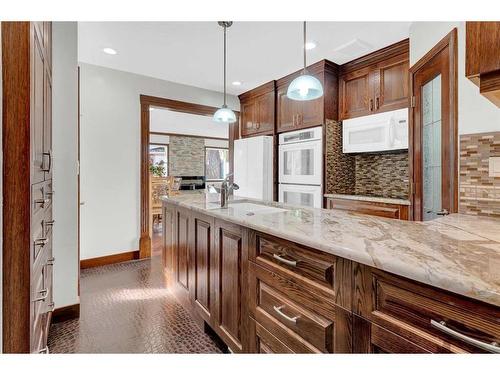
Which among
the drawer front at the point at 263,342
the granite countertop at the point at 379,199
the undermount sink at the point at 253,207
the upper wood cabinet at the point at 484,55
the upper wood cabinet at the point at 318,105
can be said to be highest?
the upper wood cabinet at the point at 318,105

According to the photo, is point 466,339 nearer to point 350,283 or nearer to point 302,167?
point 350,283

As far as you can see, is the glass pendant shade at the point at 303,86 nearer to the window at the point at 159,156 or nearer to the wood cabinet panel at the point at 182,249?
the wood cabinet panel at the point at 182,249

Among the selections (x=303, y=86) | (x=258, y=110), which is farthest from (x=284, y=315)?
(x=258, y=110)

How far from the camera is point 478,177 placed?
1545mm

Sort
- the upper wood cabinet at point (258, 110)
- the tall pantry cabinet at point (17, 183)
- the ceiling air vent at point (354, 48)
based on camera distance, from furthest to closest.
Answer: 1. the upper wood cabinet at point (258, 110)
2. the ceiling air vent at point (354, 48)
3. the tall pantry cabinet at point (17, 183)

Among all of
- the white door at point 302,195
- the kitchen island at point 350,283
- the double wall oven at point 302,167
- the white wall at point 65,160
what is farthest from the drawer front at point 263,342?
the double wall oven at point 302,167

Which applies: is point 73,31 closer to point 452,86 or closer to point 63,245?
point 63,245

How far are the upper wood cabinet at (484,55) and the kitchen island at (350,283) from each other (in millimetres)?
475

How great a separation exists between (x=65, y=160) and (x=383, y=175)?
3330mm

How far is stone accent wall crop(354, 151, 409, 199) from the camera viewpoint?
315 cm

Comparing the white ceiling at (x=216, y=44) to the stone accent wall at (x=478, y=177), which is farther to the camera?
the white ceiling at (x=216, y=44)

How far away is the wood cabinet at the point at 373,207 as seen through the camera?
8.38ft

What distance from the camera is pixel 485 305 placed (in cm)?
58

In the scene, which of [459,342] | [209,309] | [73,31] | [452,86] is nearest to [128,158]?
[73,31]
